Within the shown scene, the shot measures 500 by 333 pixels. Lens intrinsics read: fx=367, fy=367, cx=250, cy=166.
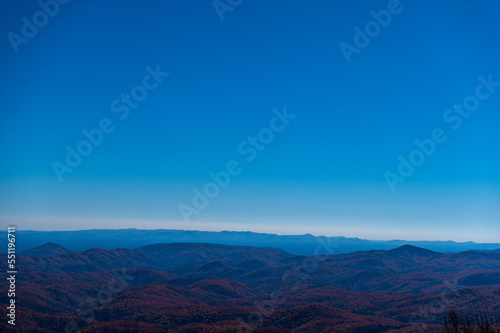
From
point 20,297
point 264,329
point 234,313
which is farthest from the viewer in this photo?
point 20,297

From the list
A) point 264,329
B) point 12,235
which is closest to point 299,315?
point 264,329

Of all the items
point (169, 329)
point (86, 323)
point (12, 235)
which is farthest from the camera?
point (86, 323)

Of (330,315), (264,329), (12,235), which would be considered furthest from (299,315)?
(12,235)

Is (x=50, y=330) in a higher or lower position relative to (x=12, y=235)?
lower

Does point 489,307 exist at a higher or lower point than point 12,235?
lower

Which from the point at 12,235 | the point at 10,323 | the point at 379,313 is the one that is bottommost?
the point at 379,313

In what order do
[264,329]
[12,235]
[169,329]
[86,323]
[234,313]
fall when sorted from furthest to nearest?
[234,313] < [86,323] < [169,329] < [264,329] < [12,235]

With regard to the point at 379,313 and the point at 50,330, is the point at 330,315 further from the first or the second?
the point at 50,330

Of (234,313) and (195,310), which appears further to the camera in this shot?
(195,310)

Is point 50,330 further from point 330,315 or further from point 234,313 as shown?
point 330,315
